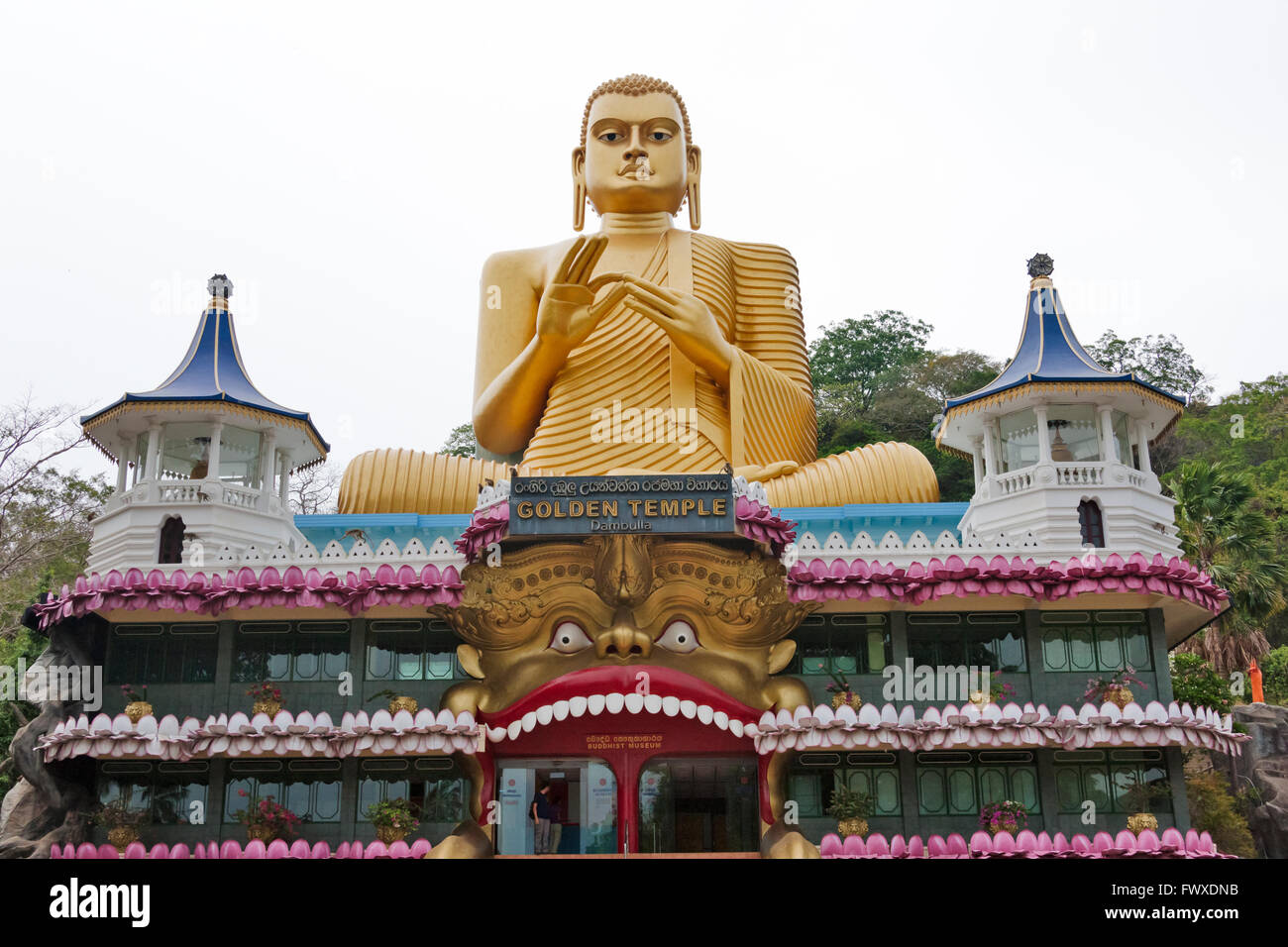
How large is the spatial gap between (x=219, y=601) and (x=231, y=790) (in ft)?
8.07

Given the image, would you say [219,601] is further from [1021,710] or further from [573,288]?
[1021,710]

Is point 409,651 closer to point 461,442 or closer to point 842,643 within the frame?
point 842,643

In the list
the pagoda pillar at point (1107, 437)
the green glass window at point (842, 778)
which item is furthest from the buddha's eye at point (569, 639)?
the pagoda pillar at point (1107, 437)

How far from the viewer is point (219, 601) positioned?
1714 centimetres

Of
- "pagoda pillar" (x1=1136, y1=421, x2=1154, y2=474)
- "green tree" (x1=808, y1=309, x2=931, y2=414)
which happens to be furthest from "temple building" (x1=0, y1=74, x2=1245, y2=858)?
"green tree" (x1=808, y1=309, x2=931, y2=414)

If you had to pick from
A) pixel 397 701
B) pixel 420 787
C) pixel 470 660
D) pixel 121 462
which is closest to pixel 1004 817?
pixel 470 660

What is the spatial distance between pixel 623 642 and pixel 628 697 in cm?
78

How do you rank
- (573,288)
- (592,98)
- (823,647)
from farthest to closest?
(592,98) < (573,288) < (823,647)

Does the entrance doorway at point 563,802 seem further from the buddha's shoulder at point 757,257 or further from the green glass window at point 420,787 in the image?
the buddha's shoulder at point 757,257

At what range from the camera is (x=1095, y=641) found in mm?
17344

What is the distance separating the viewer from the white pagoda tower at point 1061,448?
1811 centimetres

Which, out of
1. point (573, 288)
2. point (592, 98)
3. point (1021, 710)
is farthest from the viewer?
point (592, 98)

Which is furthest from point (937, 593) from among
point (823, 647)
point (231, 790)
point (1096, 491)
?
point (231, 790)

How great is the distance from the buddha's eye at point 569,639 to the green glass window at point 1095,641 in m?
6.02
